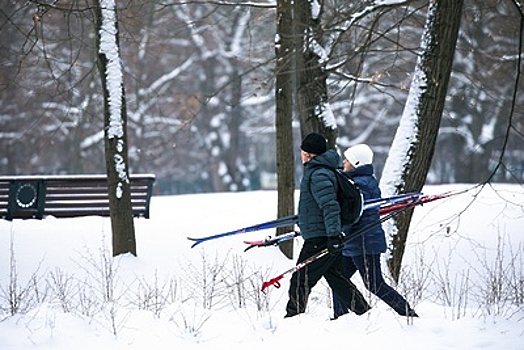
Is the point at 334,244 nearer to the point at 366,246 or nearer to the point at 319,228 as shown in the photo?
the point at 319,228

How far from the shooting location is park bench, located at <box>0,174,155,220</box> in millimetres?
15094

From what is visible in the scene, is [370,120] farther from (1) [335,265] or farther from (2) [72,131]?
(1) [335,265]

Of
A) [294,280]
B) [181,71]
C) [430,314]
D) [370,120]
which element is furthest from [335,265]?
[370,120]

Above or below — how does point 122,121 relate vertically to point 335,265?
above

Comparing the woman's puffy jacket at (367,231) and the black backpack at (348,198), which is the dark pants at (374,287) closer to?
the woman's puffy jacket at (367,231)

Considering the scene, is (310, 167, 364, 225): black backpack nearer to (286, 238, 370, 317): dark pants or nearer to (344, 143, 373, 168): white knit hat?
(286, 238, 370, 317): dark pants

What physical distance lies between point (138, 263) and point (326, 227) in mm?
5658

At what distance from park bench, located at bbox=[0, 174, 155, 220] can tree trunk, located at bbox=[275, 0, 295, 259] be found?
3.11 metres

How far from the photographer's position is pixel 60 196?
1552 cm

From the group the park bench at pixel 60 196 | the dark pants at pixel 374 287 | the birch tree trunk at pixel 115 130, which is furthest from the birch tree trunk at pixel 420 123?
the park bench at pixel 60 196

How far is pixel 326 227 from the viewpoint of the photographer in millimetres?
7441

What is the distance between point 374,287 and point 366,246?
1.27 ft

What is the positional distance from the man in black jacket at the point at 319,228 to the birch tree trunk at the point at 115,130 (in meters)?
5.25

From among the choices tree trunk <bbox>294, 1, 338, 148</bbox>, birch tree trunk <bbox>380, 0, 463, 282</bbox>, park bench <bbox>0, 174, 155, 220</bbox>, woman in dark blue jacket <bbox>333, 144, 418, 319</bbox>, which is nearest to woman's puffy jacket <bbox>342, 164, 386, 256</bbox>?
woman in dark blue jacket <bbox>333, 144, 418, 319</bbox>
